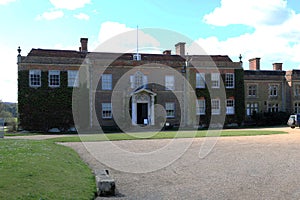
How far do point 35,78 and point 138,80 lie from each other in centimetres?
991

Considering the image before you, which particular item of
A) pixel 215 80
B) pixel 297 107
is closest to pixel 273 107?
pixel 297 107

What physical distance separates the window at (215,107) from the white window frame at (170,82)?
4901mm

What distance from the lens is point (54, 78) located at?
34.2 metres

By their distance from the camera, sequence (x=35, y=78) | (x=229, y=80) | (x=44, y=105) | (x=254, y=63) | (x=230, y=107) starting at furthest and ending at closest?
(x=254, y=63) → (x=229, y=80) → (x=230, y=107) → (x=35, y=78) → (x=44, y=105)

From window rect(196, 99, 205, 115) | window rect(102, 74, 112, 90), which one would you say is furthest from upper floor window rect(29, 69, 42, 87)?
window rect(196, 99, 205, 115)

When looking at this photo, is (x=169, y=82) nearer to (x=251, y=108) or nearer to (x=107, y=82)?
(x=107, y=82)

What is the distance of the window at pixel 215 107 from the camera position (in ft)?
130

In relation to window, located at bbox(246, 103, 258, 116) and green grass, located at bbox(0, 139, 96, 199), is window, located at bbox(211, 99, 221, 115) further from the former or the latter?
green grass, located at bbox(0, 139, 96, 199)

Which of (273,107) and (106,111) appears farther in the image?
(273,107)

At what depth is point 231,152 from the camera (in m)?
15.5

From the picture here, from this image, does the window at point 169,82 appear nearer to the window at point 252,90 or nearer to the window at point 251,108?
the window at point 251,108

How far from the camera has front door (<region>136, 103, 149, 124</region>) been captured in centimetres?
3669

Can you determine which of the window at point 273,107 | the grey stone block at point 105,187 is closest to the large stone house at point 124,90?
the window at point 273,107

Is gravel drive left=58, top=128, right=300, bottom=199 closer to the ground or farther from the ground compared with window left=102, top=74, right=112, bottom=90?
closer to the ground
